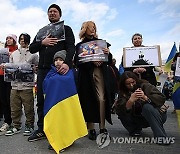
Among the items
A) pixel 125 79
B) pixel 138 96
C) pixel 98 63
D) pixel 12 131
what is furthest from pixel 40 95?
pixel 138 96

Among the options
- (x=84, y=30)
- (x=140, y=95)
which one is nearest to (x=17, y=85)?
(x=84, y=30)

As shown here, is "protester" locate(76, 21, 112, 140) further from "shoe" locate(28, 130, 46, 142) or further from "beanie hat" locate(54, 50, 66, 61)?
"shoe" locate(28, 130, 46, 142)

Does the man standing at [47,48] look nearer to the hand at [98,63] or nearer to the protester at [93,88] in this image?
the protester at [93,88]

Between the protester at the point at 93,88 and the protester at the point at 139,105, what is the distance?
0.69ft

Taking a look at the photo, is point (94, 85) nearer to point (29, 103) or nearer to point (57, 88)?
point (57, 88)

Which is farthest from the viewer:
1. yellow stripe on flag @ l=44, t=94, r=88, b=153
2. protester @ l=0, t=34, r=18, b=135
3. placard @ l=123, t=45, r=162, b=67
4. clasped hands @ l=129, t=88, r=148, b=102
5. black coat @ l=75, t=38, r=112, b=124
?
protester @ l=0, t=34, r=18, b=135

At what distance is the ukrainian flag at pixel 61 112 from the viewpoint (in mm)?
2688

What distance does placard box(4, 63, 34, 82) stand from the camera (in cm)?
353

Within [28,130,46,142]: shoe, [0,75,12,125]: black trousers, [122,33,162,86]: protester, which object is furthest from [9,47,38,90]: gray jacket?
[122,33,162,86]: protester

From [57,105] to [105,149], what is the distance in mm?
773

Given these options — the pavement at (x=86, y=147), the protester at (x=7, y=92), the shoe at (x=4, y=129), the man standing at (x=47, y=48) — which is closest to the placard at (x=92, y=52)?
the man standing at (x=47, y=48)

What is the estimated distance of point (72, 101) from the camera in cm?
282

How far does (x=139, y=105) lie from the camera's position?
10.5 feet

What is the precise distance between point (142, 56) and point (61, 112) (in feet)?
5.25
